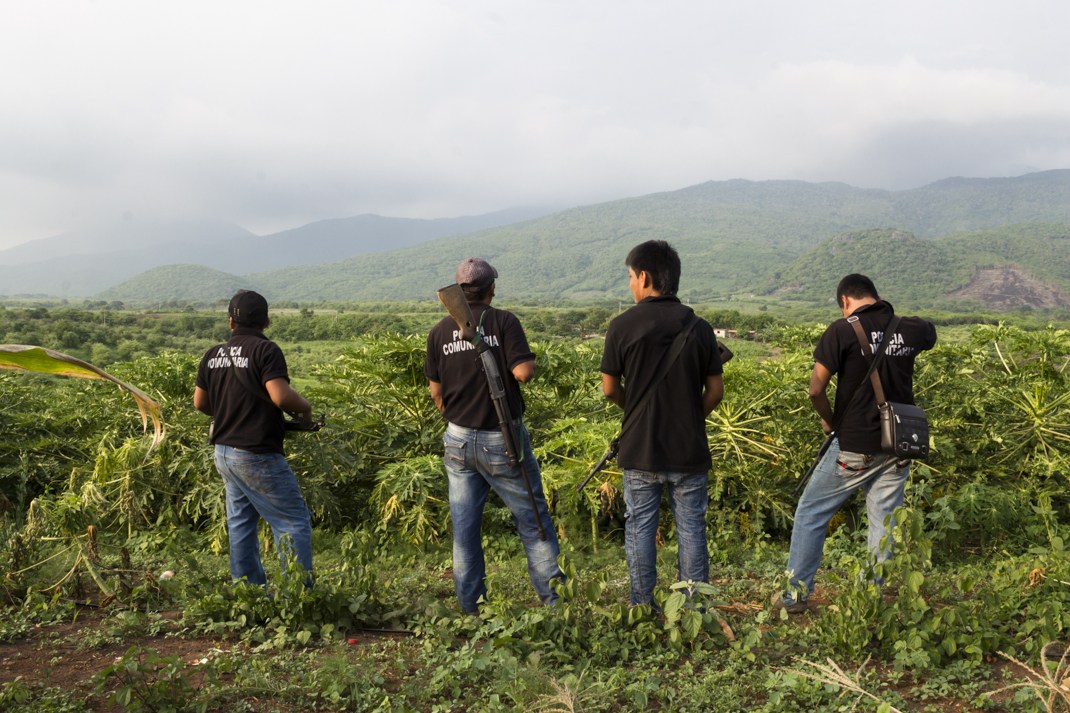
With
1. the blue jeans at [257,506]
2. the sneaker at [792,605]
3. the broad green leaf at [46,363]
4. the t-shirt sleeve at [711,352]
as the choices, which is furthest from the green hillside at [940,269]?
the broad green leaf at [46,363]

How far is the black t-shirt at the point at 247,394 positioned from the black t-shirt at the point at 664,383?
2.03m

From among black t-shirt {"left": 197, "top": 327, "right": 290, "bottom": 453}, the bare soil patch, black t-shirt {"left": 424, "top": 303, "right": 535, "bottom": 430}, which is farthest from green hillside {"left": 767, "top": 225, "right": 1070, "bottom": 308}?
black t-shirt {"left": 197, "top": 327, "right": 290, "bottom": 453}

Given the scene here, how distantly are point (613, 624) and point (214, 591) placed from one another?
7.46 ft

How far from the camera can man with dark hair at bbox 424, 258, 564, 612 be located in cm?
406

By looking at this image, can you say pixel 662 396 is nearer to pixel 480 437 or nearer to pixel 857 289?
pixel 480 437

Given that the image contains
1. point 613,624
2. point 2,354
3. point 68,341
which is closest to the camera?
point 2,354

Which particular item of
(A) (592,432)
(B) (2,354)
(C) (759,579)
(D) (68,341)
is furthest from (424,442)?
(D) (68,341)

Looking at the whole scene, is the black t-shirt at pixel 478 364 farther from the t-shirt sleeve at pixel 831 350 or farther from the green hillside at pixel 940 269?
the green hillside at pixel 940 269

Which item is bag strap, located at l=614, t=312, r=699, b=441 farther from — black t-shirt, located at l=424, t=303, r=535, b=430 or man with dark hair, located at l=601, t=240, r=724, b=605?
black t-shirt, located at l=424, t=303, r=535, b=430

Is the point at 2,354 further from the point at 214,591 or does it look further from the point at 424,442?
the point at 424,442

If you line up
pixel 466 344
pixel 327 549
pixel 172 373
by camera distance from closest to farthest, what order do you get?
1. pixel 466 344
2. pixel 327 549
3. pixel 172 373

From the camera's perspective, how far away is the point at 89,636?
3830mm

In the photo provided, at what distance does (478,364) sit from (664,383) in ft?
3.40

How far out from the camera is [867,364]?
4160mm
